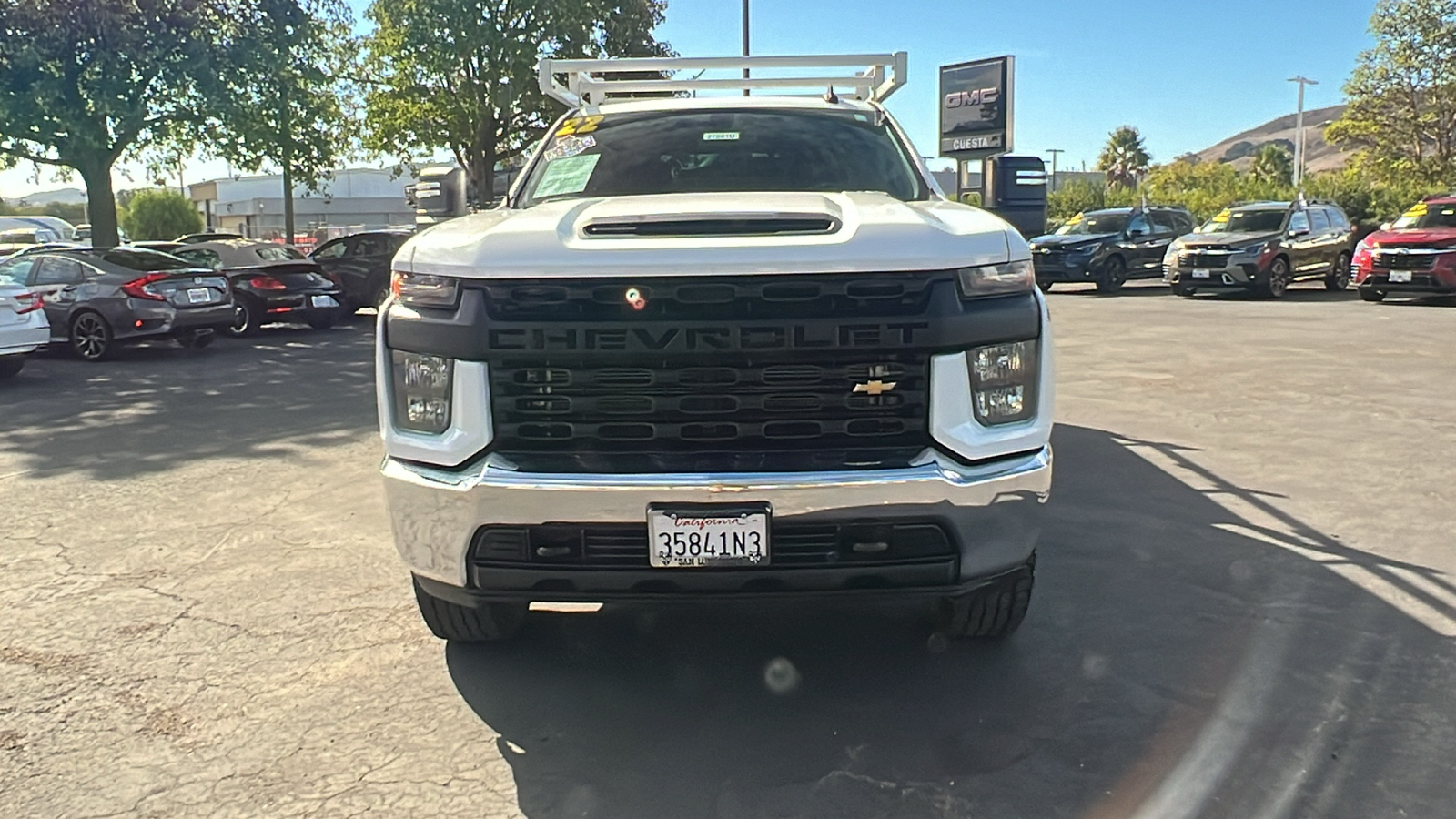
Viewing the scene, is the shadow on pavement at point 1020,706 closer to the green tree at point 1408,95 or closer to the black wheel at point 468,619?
the black wheel at point 468,619

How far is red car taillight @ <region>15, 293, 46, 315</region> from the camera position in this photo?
440 inches

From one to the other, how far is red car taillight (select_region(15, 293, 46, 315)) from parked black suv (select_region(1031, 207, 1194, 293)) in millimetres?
15981

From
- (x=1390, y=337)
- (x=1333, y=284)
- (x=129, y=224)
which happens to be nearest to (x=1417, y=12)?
(x=1333, y=284)

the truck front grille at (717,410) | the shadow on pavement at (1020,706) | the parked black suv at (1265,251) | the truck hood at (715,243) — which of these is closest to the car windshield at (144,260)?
the shadow on pavement at (1020,706)

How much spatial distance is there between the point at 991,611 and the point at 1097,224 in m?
20.6

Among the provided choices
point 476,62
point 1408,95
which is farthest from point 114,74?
point 1408,95

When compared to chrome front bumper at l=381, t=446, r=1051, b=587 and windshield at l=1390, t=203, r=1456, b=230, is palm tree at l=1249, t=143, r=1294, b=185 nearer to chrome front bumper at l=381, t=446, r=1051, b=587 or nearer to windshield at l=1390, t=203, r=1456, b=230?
windshield at l=1390, t=203, r=1456, b=230

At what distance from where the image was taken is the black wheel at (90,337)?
13227mm

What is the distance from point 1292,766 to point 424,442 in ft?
8.41

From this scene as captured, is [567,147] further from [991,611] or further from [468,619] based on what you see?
[991,611]

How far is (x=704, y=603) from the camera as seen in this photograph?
3.19 meters

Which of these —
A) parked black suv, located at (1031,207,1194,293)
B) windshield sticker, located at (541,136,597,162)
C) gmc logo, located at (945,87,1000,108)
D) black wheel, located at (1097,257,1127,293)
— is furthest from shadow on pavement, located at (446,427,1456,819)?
gmc logo, located at (945,87,1000,108)

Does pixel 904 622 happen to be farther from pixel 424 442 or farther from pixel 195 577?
pixel 195 577

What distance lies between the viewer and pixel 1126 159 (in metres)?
84.8
